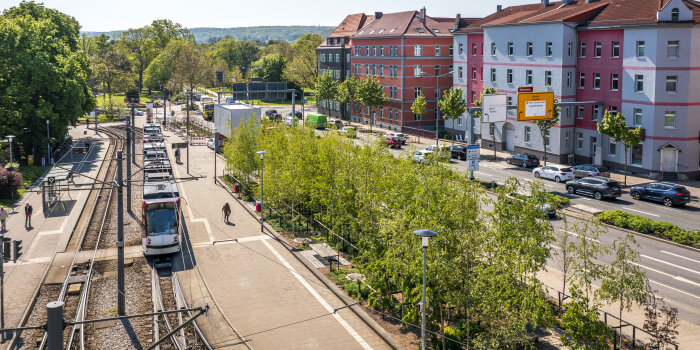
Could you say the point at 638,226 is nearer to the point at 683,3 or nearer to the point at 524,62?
the point at 683,3

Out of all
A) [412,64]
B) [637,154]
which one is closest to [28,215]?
[637,154]

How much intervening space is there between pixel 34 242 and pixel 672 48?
4659 centimetres

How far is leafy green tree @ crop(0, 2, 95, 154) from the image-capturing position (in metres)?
56.6

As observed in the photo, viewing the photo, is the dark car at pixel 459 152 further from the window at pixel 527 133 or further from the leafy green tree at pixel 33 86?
the leafy green tree at pixel 33 86

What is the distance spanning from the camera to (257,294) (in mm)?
25547

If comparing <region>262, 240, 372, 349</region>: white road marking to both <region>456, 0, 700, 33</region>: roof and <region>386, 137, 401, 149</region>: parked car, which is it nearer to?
<region>456, 0, 700, 33</region>: roof

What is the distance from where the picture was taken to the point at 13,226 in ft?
123

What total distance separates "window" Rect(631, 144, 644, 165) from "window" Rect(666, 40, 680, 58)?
736cm

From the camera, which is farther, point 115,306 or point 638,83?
point 638,83

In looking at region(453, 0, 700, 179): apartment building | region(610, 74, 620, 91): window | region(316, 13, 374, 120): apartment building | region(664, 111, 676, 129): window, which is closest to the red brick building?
region(453, 0, 700, 179): apartment building

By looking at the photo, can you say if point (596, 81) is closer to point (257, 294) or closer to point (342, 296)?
point (342, 296)

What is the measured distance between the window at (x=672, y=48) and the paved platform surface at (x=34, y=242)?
139ft

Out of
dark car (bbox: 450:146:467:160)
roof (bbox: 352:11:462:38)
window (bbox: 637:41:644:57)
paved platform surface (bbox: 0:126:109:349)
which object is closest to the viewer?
paved platform surface (bbox: 0:126:109:349)

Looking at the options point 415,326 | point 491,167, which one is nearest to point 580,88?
point 491,167
